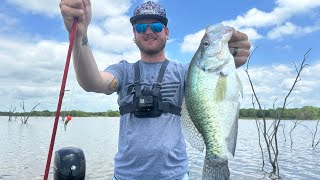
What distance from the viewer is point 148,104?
161 inches

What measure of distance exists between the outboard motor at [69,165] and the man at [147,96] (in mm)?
3202

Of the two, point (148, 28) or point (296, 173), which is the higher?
point (148, 28)

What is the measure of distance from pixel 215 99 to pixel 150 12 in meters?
1.74

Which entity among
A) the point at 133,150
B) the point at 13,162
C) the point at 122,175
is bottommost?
the point at 13,162

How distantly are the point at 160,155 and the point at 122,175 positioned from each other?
19.4 inches

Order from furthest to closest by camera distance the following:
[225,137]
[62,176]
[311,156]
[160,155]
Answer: [311,156] → [62,176] → [160,155] → [225,137]

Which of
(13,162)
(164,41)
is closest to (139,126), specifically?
(164,41)

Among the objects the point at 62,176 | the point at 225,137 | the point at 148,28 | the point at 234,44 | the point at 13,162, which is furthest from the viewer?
the point at 13,162

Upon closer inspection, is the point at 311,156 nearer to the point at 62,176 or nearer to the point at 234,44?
the point at 62,176

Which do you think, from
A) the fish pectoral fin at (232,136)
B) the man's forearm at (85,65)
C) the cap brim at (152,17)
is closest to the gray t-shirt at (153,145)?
the man's forearm at (85,65)

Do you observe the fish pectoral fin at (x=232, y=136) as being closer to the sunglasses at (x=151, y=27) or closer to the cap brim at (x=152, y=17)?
the sunglasses at (x=151, y=27)

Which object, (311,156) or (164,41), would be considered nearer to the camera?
(164,41)

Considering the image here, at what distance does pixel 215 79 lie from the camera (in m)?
3.02

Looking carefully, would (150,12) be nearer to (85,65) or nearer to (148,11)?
(148,11)
